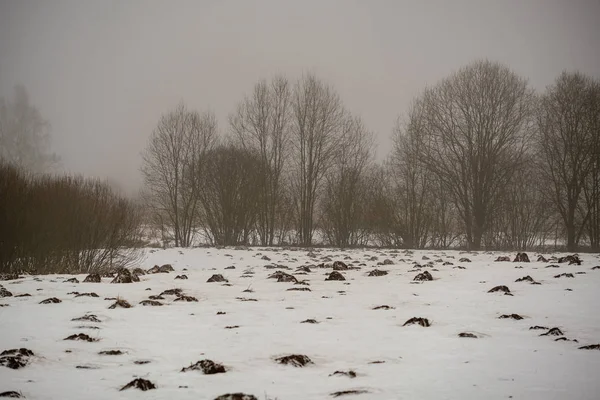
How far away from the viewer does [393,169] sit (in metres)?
33.9

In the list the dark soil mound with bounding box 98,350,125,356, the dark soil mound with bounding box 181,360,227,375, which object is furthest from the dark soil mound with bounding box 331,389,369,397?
the dark soil mound with bounding box 98,350,125,356

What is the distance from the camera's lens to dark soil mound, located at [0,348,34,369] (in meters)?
3.32

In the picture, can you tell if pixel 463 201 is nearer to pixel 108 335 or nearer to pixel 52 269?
pixel 52 269

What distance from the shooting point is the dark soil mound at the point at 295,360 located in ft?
11.8

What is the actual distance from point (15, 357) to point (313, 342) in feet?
8.40

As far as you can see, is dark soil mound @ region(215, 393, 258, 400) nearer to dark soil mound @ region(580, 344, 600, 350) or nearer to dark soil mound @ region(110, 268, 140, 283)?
dark soil mound @ region(580, 344, 600, 350)

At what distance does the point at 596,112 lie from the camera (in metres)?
25.3

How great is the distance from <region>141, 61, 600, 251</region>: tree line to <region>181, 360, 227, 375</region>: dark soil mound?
27.2m

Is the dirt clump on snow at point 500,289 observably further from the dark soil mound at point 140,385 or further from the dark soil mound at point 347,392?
the dark soil mound at point 140,385

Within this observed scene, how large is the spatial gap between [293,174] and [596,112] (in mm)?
20431

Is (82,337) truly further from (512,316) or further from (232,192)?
(232,192)

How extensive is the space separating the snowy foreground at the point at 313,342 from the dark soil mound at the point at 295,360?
7 centimetres

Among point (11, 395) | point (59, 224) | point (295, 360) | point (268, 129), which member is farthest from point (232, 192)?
point (11, 395)

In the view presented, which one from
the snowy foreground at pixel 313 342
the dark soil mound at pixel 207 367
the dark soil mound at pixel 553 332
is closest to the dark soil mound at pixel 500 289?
the snowy foreground at pixel 313 342
